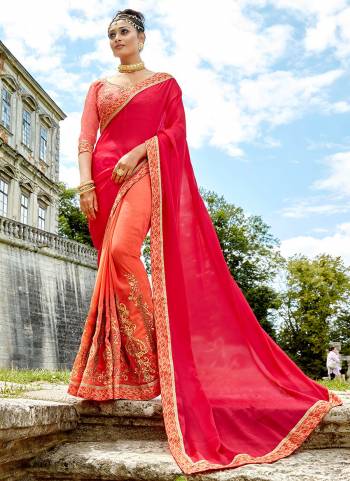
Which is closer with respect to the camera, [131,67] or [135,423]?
[135,423]

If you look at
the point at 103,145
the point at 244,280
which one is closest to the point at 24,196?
the point at 244,280

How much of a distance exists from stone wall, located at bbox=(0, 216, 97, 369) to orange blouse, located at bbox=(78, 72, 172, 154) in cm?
1375

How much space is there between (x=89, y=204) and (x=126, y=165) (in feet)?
0.92

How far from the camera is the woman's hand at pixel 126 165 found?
2.81 meters

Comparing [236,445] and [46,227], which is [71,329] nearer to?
[46,227]

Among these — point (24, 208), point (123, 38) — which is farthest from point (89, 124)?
point (24, 208)

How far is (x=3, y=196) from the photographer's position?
21.8 metres

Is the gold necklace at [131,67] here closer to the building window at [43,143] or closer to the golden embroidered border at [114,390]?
the golden embroidered border at [114,390]

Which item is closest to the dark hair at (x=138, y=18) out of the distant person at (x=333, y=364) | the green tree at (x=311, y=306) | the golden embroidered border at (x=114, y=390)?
the golden embroidered border at (x=114, y=390)

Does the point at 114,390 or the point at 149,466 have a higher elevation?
the point at 114,390

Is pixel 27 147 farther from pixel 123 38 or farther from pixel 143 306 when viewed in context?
pixel 143 306

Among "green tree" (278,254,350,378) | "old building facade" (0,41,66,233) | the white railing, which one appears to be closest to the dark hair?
the white railing

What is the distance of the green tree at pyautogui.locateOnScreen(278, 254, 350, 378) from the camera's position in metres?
29.3

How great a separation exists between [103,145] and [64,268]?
17071mm
